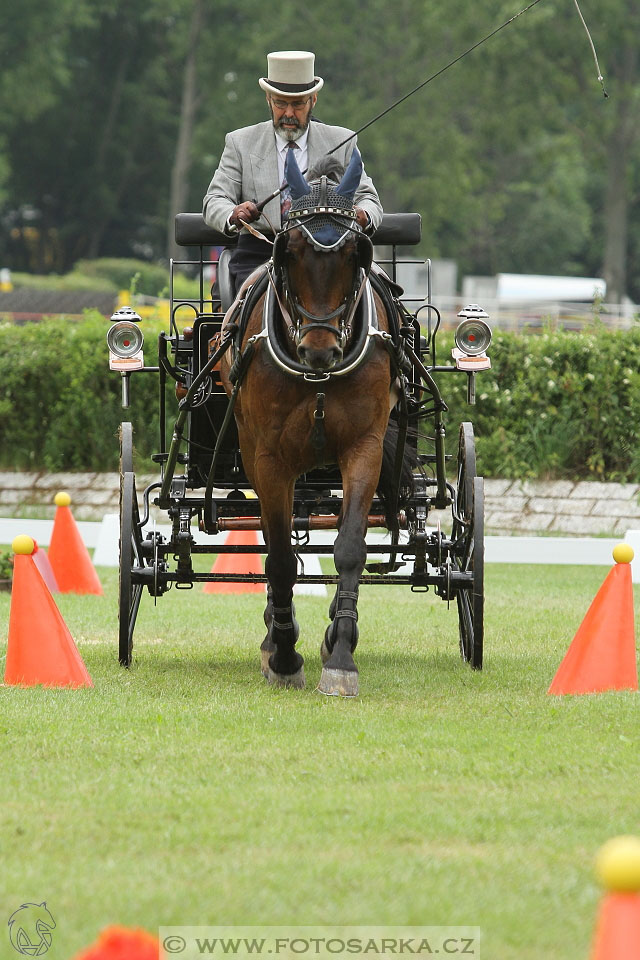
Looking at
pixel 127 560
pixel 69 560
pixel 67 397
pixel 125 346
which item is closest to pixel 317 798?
pixel 127 560

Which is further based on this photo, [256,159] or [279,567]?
[256,159]

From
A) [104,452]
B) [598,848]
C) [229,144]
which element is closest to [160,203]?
[104,452]

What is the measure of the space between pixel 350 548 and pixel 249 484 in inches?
57.9

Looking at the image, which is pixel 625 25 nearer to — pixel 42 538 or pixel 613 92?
pixel 613 92

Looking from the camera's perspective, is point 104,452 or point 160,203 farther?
point 160,203

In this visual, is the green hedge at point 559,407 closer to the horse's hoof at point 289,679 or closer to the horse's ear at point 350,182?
the horse's hoof at point 289,679

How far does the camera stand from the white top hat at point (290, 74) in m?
7.71

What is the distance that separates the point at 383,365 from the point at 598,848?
3236 millimetres

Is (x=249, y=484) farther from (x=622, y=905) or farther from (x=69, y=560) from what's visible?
(x=622, y=905)

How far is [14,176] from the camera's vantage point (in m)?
57.2

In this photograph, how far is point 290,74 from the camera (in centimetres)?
780

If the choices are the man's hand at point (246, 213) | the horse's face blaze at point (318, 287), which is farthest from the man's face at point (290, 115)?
the horse's face blaze at point (318, 287)

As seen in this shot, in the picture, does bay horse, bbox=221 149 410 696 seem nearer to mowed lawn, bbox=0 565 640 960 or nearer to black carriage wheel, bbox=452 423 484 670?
mowed lawn, bbox=0 565 640 960

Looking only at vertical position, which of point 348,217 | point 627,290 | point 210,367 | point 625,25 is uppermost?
point 625,25
